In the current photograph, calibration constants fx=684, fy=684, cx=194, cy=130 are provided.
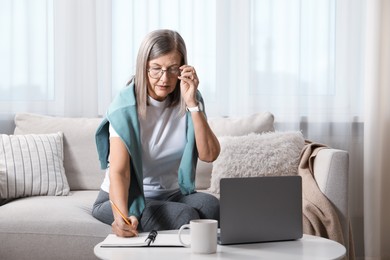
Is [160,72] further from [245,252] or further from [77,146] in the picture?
[77,146]

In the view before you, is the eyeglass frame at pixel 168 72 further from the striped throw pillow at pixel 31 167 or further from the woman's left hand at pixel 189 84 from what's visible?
the striped throw pillow at pixel 31 167

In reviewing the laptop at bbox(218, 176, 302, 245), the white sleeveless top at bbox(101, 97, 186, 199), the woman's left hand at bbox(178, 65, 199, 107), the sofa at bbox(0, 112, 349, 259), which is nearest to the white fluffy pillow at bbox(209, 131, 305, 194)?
the sofa at bbox(0, 112, 349, 259)

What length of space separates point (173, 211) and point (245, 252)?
21.3 inches

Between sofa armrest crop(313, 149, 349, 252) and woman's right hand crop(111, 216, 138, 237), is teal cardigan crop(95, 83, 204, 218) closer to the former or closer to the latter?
woman's right hand crop(111, 216, 138, 237)

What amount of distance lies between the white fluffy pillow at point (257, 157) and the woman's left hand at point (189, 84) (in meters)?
0.80

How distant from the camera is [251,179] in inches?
74.0

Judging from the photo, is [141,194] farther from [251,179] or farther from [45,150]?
[45,150]

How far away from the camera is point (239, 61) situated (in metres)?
3.72

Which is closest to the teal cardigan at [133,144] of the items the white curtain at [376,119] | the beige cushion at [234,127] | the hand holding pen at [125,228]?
the hand holding pen at [125,228]

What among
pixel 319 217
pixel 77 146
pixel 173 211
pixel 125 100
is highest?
Answer: pixel 125 100

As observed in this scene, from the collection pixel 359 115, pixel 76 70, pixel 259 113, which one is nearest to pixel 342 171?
pixel 259 113

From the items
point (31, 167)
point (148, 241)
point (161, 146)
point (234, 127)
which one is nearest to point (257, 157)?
point (234, 127)

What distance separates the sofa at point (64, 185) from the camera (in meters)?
2.59

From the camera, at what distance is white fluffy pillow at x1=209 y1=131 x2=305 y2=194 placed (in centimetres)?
312
